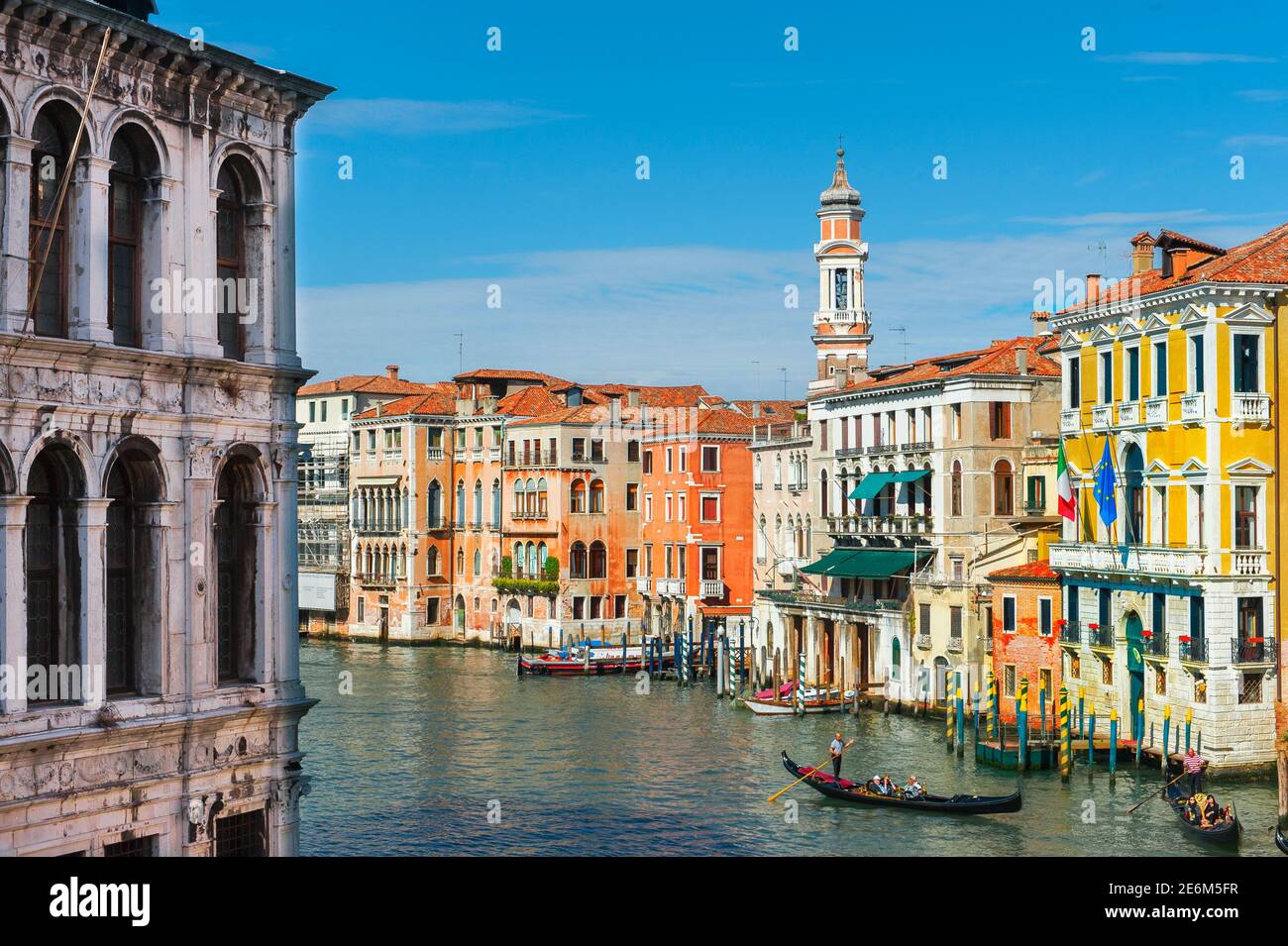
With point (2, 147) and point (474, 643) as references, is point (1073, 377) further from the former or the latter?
point (474, 643)

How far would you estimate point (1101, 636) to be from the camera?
100 feet

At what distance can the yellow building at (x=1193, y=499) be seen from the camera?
27.2 metres

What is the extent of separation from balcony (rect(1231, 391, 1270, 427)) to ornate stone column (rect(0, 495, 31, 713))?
21.0m

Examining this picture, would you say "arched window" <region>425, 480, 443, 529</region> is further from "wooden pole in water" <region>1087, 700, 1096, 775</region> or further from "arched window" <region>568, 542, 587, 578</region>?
"wooden pole in water" <region>1087, 700, 1096, 775</region>

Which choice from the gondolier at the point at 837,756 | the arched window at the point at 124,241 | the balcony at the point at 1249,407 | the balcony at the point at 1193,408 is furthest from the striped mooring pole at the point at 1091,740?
the arched window at the point at 124,241

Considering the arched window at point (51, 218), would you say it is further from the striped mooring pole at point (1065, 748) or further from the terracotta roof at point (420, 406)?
the terracotta roof at point (420, 406)

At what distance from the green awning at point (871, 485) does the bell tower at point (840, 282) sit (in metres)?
7.51

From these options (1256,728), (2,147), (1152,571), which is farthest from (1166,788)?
(2,147)

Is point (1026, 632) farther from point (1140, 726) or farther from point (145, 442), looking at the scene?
point (145, 442)

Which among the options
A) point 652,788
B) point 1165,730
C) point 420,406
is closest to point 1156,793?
point 1165,730

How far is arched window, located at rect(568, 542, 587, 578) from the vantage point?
189ft

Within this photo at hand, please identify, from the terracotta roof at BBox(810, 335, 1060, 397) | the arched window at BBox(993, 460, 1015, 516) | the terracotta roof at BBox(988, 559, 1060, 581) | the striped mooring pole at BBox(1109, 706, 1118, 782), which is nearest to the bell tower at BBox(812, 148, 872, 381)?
the terracotta roof at BBox(810, 335, 1060, 397)

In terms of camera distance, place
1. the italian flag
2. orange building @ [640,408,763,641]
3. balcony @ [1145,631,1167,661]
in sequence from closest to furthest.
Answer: balcony @ [1145,631,1167,661], the italian flag, orange building @ [640,408,763,641]

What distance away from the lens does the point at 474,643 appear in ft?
196
